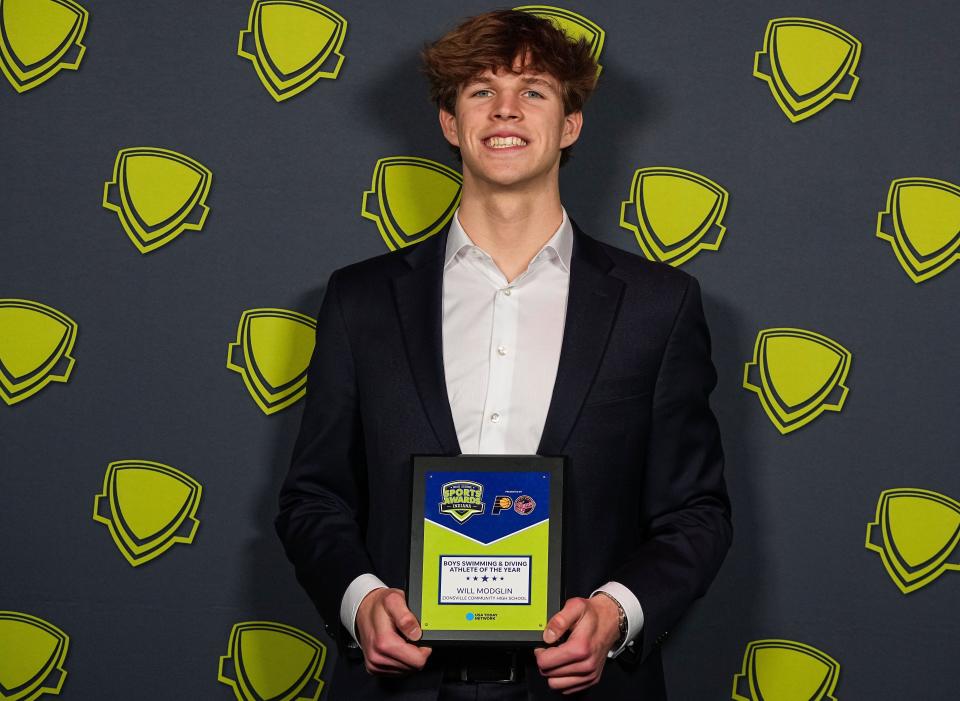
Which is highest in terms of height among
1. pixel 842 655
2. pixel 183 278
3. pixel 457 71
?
pixel 457 71

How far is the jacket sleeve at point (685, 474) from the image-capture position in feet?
5.42

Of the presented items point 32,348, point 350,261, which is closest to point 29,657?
point 32,348

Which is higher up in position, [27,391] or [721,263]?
[721,263]

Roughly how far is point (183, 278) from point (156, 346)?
0.14m

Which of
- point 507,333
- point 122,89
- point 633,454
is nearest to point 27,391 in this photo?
point 122,89

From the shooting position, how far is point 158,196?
2.17 meters

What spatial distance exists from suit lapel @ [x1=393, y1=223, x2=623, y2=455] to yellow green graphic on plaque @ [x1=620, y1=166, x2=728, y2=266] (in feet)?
1.00

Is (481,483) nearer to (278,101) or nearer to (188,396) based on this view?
(188,396)

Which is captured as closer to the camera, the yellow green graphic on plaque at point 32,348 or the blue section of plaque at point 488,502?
the blue section of plaque at point 488,502

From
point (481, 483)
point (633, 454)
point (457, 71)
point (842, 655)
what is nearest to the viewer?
point (481, 483)

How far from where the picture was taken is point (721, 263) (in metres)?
2.12

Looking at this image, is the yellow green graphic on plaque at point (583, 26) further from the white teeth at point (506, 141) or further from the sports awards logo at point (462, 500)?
the sports awards logo at point (462, 500)

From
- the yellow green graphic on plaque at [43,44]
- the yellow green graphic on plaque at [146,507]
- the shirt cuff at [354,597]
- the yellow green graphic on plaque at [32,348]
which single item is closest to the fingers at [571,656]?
the shirt cuff at [354,597]

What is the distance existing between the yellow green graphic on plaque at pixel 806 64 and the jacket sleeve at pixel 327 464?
932mm
